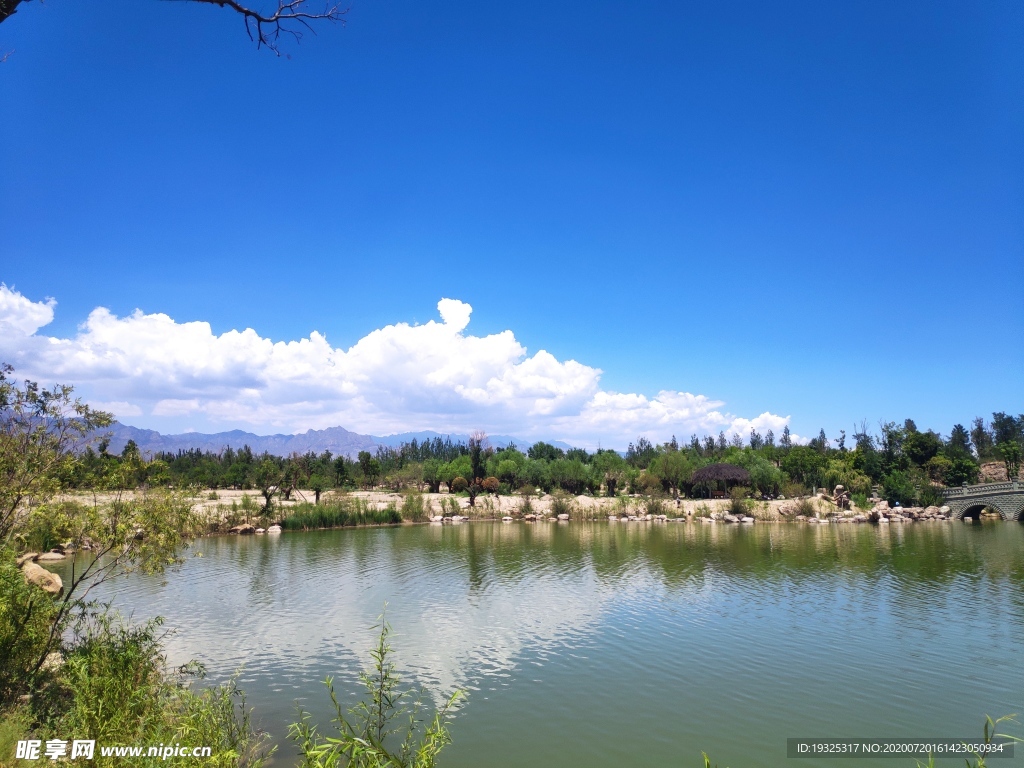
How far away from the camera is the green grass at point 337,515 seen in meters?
39.8

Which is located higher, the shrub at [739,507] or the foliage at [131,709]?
the foliage at [131,709]

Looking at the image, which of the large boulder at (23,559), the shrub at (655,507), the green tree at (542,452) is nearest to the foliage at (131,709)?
the large boulder at (23,559)

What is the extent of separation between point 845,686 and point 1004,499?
158 ft

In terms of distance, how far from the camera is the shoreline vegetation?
7.85m

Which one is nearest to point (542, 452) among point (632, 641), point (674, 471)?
point (674, 471)

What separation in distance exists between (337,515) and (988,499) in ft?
172

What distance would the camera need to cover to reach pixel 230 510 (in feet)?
127

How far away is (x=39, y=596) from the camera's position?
30.9 ft

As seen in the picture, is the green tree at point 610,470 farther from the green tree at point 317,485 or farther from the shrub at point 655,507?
the green tree at point 317,485

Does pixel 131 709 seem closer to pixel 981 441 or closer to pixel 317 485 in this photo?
pixel 317 485

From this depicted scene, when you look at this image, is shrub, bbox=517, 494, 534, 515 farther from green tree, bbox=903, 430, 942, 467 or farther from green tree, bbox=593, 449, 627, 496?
green tree, bbox=903, 430, 942, 467

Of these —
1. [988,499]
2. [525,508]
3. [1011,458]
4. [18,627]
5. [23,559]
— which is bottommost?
[525,508]

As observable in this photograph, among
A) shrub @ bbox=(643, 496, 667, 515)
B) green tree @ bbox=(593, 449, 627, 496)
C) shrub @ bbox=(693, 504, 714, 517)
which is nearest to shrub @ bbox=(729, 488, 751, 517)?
shrub @ bbox=(693, 504, 714, 517)

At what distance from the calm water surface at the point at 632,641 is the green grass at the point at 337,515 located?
12.0 meters
